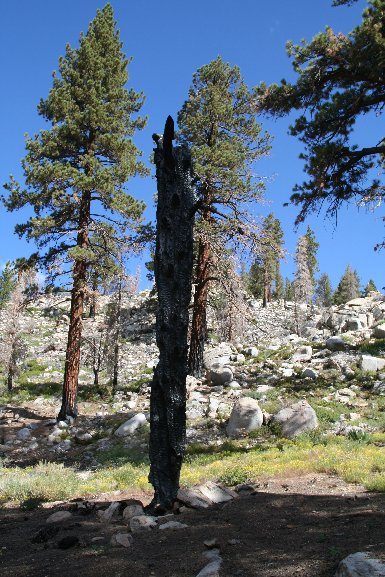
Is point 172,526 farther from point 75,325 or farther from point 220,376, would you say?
point 220,376

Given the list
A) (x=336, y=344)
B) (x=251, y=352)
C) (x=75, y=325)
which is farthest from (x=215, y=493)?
(x=251, y=352)

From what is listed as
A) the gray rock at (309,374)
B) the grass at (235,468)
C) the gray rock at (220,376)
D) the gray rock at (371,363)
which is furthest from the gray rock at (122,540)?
the gray rock at (371,363)

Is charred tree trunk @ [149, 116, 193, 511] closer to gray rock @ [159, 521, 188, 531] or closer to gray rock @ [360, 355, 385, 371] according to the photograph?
gray rock @ [159, 521, 188, 531]

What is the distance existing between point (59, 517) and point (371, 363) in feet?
40.7

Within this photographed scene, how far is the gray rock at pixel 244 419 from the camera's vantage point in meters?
12.6

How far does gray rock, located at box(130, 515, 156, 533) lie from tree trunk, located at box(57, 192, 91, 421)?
34.0 ft

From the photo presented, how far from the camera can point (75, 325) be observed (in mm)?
16344

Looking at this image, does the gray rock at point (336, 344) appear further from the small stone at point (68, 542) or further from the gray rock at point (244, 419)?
the small stone at point (68, 542)

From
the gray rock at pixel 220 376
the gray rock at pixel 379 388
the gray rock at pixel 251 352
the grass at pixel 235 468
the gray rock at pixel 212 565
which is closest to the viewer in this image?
the gray rock at pixel 212 565

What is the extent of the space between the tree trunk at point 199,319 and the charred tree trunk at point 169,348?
10.9 metres

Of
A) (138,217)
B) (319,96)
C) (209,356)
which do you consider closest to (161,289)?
(319,96)

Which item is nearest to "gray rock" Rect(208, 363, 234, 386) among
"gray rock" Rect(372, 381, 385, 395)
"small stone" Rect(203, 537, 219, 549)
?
"gray rock" Rect(372, 381, 385, 395)

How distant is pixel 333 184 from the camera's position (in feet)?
38.2

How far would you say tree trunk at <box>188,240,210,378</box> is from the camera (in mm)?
18141
